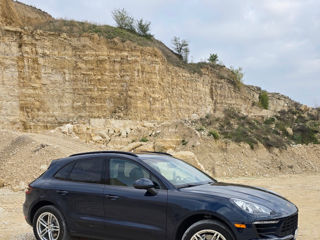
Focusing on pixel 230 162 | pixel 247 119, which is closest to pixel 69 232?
pixel 230 162

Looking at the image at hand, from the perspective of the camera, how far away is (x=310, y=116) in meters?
30.3

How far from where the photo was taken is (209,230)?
171 inches

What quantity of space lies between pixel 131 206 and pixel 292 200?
7413mm

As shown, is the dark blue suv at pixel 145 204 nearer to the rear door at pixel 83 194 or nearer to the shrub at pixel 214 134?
the rear door at pixel 83 194

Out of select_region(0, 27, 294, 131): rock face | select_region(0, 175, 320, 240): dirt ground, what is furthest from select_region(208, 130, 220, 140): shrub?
select_region(0, 27, 294, 131): rock face

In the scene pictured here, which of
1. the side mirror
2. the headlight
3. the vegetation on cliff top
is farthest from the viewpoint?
the vegetation on cliff top

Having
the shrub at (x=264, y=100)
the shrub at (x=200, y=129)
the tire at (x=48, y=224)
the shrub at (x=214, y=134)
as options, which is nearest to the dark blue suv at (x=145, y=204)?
the tire at (x=48, y=224)

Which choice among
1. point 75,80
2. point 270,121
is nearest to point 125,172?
point 270,121

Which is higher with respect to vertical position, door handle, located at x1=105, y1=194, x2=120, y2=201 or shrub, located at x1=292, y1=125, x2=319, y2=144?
door handle, located at x1=105, y1=194, x2=120, y2=201

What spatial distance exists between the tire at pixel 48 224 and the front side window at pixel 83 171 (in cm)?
54

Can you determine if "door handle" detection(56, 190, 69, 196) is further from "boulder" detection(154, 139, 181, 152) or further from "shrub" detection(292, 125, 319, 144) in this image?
"shrub" detection(292, 125, 319, 144)

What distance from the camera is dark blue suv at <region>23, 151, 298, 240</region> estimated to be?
171 inches

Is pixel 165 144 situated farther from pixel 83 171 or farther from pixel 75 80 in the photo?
pixel 83 171

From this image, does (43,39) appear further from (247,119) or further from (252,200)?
(252,200)
